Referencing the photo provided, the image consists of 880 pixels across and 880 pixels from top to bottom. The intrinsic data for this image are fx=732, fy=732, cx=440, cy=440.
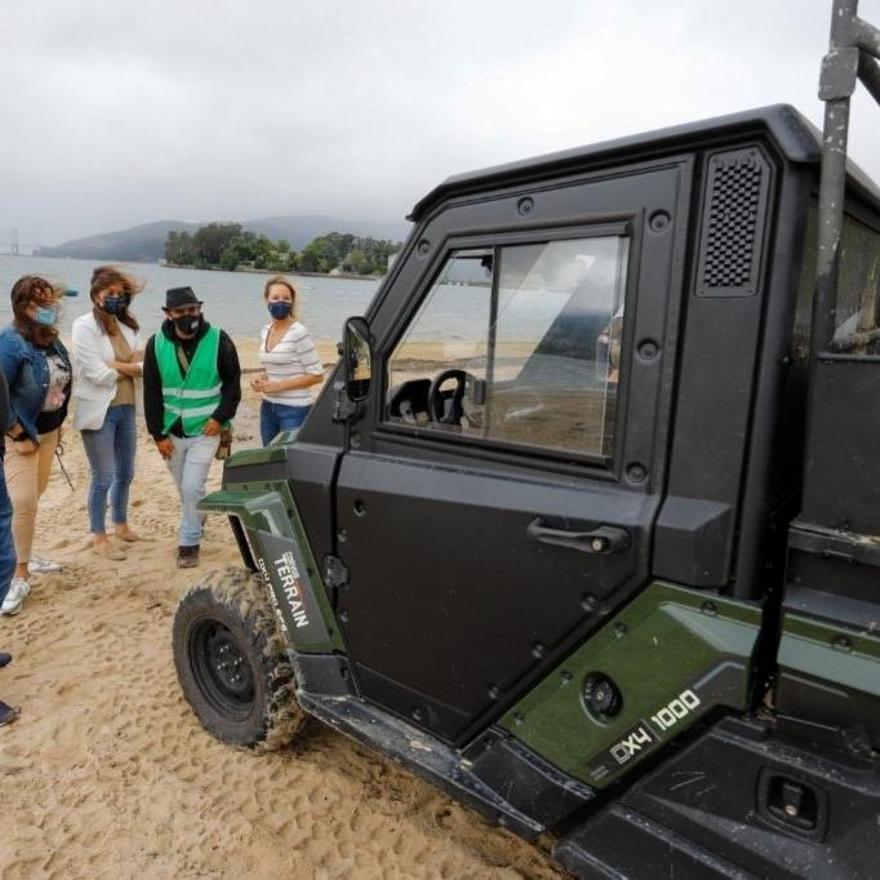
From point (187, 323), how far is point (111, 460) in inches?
45.5

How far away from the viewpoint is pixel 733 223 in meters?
1.61

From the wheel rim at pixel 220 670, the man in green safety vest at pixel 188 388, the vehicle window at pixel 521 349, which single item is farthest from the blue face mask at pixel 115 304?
the vehicle window at pixel 521 349

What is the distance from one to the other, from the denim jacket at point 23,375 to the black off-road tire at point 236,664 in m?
1.67

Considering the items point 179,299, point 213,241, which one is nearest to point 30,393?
point 179,299

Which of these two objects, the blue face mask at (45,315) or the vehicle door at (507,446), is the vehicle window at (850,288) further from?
the blue face mask at (45,315)

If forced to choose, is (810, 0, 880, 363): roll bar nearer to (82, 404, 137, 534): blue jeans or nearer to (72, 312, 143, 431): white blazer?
(72, 312, 143, 431): white blazer

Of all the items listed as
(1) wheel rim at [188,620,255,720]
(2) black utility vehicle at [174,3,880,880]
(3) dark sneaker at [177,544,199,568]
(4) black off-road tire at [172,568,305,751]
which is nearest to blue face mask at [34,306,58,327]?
(3) dark sneaker at [177,544,199,568]

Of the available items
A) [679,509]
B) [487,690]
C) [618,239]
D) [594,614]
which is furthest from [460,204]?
[487,690]

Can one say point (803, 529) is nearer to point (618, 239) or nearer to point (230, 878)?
point (618, 239)

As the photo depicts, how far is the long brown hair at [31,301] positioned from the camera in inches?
152

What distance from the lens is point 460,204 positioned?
212cm

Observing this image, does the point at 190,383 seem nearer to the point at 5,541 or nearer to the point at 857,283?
the point at 5,541

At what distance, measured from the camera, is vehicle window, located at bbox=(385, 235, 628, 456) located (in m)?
1.86

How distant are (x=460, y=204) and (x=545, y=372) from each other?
56 cm
